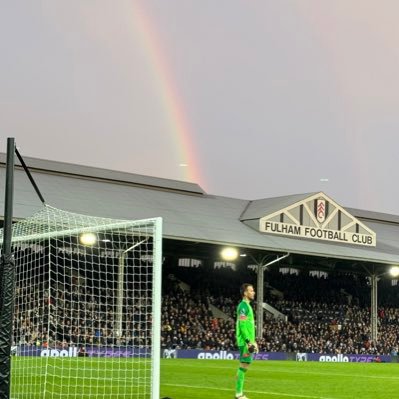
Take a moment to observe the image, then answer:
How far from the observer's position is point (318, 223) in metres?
53.1

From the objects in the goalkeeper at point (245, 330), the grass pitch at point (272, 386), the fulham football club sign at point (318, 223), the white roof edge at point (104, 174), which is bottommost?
the grass pitch at point (272, 386)

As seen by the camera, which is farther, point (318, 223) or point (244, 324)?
point (318, 223)

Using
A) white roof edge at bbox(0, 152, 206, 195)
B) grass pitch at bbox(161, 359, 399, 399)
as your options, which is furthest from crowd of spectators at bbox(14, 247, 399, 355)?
grass pitch at bbox(161, 359, 399, 399)

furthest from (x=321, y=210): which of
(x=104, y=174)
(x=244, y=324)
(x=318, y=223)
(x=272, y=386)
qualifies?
(x=244, y=324)

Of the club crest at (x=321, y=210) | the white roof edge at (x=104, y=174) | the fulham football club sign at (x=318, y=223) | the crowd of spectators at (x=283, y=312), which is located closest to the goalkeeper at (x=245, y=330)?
the crowd of spectators at (x=283, y=312)

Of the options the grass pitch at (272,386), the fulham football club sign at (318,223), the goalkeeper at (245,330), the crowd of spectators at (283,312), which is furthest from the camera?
the fulham football club sign at (318,223)

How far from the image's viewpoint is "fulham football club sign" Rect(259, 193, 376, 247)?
51062mm

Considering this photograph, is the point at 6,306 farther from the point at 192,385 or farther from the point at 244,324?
the point at 192,385

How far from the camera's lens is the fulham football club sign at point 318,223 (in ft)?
168

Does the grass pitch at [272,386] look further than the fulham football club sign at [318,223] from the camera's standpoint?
No

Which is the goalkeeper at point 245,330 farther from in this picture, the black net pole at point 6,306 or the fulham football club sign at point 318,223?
the fulham football club sign at point 318,223

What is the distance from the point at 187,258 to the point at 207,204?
170 inches

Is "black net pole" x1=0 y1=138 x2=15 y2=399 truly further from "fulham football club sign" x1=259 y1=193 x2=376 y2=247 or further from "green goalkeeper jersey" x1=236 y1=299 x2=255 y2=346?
"fulham football club sign" x1=259 y1=193 x2=376 y2=247

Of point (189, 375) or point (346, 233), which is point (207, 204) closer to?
point (346, 233)
